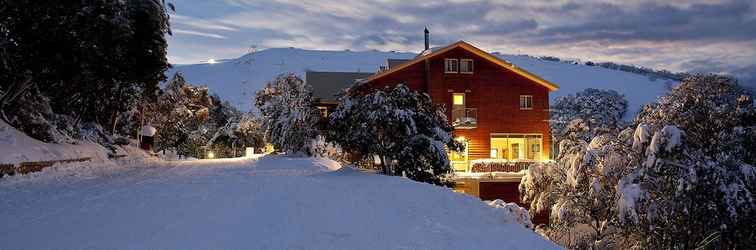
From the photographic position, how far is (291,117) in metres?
25.2

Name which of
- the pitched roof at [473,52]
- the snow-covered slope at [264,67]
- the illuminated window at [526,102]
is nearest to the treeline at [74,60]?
the pitched roof at [473,52]

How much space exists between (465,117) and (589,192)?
56.9ft

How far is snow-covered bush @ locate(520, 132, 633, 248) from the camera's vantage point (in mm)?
13047

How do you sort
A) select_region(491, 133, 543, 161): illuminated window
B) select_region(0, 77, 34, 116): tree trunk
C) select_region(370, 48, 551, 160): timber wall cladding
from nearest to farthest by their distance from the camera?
select_region(0, 77, 34, 116): tree trunk → select_region(370, 48, 551, 160): timber wall cladding → select_region(491, 133, 543, 161): illuminated window

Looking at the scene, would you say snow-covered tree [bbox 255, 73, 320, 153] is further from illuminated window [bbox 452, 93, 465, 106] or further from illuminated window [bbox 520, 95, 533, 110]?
illuminated window [bbox 520, 95, 533, 110]

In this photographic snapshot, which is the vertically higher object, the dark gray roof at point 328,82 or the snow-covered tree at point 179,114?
the dark gray roof at point 328,82

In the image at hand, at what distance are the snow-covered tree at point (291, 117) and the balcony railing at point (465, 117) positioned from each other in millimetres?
8723

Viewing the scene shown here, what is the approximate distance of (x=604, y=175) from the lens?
13.2 meters


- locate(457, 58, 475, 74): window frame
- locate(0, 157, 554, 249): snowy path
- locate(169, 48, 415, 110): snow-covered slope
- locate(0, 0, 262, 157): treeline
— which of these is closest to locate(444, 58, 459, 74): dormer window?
locate(457, 58, 475, 74): window frame

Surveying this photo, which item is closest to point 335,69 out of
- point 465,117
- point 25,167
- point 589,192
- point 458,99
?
point 458,99

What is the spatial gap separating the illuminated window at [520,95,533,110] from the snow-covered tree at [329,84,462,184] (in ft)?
49.1

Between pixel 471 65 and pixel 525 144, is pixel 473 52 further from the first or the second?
pixel 525 144

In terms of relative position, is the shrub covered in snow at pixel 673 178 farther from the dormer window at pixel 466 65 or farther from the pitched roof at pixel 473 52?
the dormer window at pixel 466 65

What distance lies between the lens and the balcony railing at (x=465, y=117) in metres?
30.1
